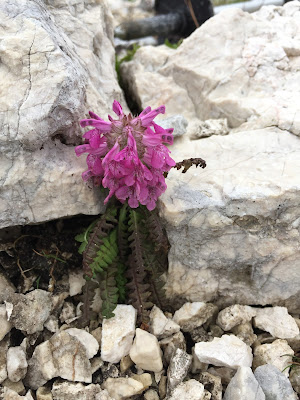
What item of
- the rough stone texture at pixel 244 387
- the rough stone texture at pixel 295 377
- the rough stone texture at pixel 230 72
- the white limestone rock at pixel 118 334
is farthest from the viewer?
the rough stone texture at pixel 230 72

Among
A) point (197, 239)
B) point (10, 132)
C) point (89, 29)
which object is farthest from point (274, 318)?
point (89, 29)

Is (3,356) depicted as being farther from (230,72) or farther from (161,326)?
(230,72)

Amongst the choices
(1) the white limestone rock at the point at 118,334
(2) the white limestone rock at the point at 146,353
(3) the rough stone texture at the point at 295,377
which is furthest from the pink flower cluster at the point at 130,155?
(3) the rough stone texture at the point at 295,377

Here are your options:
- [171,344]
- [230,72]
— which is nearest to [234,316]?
[171,344]

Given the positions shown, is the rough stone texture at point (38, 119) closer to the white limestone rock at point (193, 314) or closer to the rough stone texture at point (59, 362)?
the rough stone texture at point (59, 362)

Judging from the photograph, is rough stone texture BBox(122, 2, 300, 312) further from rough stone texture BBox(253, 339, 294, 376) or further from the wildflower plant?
rough stone texture BBox(253, 339, 294, 376)

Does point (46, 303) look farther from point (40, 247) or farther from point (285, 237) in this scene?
point (285, 237)
